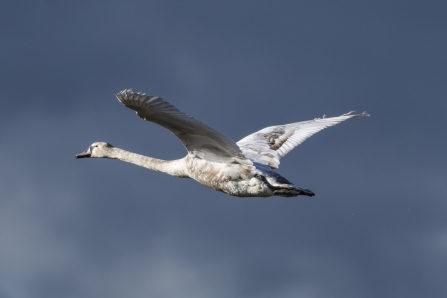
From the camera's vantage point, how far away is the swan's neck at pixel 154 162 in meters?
17.0

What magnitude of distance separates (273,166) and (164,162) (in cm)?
242

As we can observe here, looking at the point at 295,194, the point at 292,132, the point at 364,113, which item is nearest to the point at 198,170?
the point at 295,194

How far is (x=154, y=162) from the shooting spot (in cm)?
1784

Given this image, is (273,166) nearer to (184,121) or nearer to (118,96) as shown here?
(184,121)

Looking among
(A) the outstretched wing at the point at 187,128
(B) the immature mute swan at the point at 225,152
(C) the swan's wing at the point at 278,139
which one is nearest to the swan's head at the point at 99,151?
(B) the immature mute swan at the point at 225,152

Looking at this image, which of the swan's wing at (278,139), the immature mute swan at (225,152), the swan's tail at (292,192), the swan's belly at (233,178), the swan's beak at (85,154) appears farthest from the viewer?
the swan's beak at (85,154)

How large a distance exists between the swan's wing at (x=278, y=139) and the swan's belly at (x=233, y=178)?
0.99 meters

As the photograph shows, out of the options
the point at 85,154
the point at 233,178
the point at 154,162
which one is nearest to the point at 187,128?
the point at 233,178

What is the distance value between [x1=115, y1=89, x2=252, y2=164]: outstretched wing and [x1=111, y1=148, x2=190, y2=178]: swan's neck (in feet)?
2.93

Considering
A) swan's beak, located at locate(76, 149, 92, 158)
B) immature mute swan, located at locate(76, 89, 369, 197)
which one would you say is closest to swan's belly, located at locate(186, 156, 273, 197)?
immature mute swan, located at locate(76, 89, 369, 197)

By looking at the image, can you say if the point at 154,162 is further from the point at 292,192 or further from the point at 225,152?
the point at 292,192

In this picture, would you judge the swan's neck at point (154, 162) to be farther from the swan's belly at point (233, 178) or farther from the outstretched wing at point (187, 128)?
the outstretched wing at point (187, 128)

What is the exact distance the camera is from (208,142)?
15.6 m

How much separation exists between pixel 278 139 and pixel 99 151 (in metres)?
4.50
